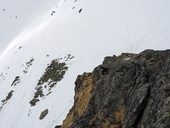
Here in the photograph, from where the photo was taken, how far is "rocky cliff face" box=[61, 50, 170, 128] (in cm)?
1167

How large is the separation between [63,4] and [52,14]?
8.47 feet

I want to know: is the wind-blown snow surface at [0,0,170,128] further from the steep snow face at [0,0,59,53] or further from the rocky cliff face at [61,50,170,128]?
the rocky cliff face at [61,50,170,128]

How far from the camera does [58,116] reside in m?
30.5

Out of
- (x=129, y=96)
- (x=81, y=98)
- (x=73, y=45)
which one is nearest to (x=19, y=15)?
(x=73, y=45)

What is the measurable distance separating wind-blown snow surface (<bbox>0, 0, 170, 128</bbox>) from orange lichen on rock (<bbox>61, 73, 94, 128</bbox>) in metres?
11.1

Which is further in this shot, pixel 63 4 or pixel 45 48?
pixel 63 4

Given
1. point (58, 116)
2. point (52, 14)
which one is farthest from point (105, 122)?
point (52, 14)

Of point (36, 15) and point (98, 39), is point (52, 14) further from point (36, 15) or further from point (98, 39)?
point (98, 39)

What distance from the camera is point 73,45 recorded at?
4256 centimetres

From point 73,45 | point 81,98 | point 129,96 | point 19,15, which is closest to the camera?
point 129,96

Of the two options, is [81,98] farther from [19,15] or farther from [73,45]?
[19,15]

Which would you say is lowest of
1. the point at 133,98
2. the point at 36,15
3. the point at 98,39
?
the point at 133,98

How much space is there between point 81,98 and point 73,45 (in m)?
25.3

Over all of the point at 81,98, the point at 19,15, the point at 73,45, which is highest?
the point at 19,15
